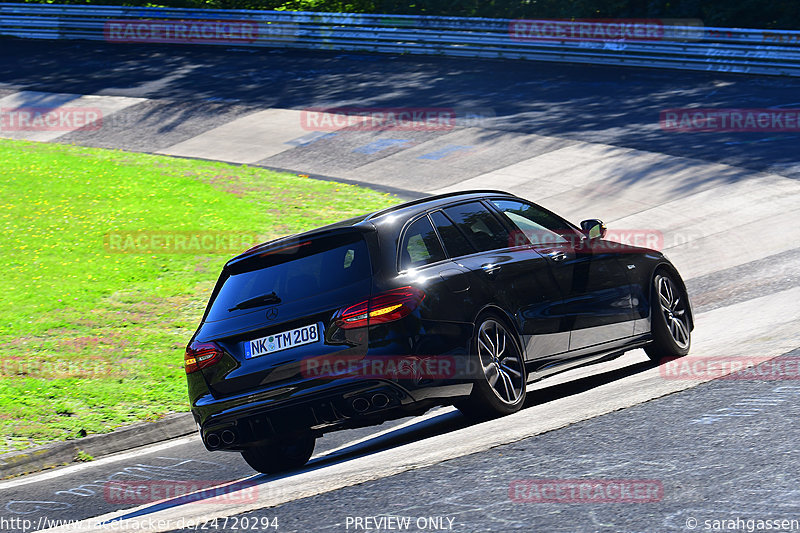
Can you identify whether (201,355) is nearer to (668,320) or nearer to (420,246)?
(420,246)

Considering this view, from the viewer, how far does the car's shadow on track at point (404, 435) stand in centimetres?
644

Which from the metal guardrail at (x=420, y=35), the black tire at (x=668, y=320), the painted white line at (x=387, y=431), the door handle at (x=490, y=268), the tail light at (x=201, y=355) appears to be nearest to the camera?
the tail light at (x=201, y=355)

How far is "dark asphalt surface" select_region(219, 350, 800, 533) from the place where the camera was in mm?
4711

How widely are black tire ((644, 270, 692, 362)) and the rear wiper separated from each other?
333cm

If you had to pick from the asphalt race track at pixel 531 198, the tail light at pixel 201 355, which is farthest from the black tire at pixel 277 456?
the tail light at pixel 201 355

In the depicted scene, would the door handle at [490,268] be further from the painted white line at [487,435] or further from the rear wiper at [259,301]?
the rear wiper at [259,301]

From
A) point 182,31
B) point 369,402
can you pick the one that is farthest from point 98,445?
point 182,31

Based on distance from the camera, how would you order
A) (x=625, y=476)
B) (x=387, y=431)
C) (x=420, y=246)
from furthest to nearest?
(x=387, y=431)
(x=420, y=246)
(x=625, y=476)

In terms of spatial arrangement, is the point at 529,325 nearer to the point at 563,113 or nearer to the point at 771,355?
the point at 771,355

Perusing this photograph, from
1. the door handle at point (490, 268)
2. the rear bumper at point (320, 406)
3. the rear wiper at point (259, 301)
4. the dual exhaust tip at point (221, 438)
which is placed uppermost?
the door handle at point (490, 268)

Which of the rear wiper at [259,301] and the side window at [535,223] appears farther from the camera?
the side window at [535,223]

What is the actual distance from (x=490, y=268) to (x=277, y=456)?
1.92 m

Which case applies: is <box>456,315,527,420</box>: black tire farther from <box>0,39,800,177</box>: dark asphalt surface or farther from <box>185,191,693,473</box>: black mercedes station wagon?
<box>0,39,800,177</box>: dark asphalt surface

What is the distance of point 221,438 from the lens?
21.6 ft
